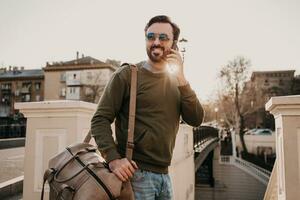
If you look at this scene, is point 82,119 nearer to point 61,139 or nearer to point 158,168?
point 61,139

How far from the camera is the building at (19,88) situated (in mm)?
64312

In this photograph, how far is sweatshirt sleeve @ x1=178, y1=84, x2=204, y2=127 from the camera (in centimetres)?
218

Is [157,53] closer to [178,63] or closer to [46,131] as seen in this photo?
[178,63]

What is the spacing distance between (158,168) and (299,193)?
2.06 metres

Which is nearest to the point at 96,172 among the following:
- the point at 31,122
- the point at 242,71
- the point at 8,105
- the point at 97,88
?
the point at 31,122

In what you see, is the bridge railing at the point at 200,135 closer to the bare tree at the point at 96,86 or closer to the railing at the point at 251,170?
the railing at the point at 251,170

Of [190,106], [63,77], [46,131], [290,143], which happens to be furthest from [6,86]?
[190,106]

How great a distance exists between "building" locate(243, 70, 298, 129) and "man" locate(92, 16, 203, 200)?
38.9 metres

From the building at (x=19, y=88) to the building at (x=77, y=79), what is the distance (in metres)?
5.27

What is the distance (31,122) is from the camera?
11.9ft

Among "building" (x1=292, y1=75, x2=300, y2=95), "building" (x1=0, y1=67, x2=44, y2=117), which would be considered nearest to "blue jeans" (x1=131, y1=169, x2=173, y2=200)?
"building" (x1=292, y1=75, x2=300, y2=95)

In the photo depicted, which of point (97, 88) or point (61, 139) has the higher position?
point (97, 88)

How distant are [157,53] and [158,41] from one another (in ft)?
0.27

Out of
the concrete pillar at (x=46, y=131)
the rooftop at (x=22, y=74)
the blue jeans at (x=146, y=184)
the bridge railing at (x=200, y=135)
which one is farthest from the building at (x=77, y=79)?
the blue jeans at (x=146, y=184)
